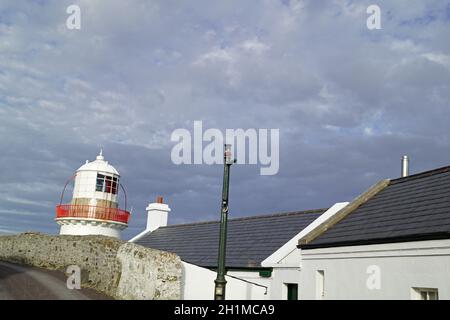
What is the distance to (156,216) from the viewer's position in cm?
3862

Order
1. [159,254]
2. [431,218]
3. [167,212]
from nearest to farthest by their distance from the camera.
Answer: [431,218], [159,254], [167,212]

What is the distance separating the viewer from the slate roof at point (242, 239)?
21859 mm

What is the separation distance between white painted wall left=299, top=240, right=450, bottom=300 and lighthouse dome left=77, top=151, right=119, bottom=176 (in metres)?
15.6

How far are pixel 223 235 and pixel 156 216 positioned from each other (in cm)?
2829

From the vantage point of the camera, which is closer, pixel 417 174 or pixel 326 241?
pixel 326 241

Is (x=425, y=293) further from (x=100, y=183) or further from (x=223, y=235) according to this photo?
(x=100, y=183)

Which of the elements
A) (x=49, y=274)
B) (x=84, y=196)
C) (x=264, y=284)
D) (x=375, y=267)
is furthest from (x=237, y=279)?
(x=84, y=196)

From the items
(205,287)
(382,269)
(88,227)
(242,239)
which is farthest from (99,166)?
(382,269)

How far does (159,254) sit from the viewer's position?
1491 cm

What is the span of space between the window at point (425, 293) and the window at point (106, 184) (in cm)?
2020
